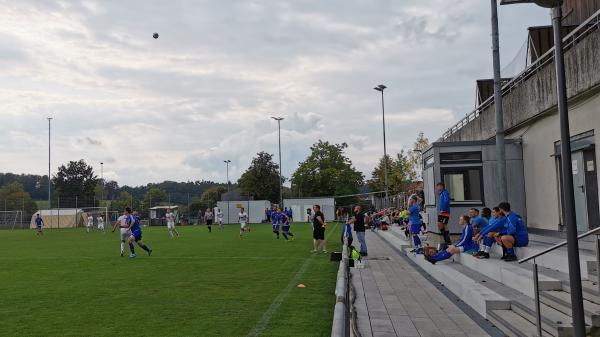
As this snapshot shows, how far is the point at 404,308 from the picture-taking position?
9.39 meters

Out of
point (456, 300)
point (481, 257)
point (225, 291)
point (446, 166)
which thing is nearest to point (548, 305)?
point (456, 300)

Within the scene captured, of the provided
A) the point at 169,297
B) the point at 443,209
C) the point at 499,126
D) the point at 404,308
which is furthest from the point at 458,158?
the point at 169,297

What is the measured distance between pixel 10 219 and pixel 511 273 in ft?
211

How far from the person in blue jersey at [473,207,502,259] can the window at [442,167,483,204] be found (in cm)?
463

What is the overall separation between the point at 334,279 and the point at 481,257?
134 inches

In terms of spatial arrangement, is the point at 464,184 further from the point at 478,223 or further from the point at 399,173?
the point at 399,173

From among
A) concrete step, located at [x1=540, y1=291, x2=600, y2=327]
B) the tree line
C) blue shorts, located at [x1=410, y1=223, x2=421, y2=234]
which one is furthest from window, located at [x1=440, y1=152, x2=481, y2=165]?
the tree line

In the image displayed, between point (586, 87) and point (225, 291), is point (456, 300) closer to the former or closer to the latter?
point (225, 291)

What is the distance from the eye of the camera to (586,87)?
38.5ft

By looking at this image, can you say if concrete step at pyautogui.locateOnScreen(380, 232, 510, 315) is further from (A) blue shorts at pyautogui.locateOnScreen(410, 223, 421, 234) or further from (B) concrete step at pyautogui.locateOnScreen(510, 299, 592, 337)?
(A) blue shorts at pyautogui.locateOnScreen(410, 223, 421, 234)

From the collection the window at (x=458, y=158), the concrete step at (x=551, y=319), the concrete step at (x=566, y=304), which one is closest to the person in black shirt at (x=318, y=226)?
the window at (x=458, y=158)

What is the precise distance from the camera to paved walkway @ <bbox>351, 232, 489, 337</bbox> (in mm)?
7719

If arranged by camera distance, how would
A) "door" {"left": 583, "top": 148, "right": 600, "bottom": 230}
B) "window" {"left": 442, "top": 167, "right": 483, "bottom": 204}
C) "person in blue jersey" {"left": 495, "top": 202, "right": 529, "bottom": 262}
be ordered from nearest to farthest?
"person in blue jersey" {"left": 495, "top": 202, "right": 529, "bottom": 262}
"door" {"left": 583, "top": 148, "right": 600, "bottom": 230}
"window" {"left": 442, "top": 167, "right": 483, "bottom": 204}

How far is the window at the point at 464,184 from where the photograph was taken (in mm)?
17122
